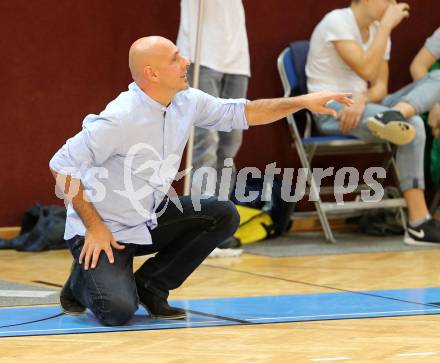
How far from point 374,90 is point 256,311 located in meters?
2.29

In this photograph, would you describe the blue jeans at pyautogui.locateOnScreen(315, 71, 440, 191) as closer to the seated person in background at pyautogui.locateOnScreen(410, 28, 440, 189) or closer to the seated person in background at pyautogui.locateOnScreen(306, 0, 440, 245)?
the seated person in background at pyautogui.locateOnScreen(306, 0, 440, 245)

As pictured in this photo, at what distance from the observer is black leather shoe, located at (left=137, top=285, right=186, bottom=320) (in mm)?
3025

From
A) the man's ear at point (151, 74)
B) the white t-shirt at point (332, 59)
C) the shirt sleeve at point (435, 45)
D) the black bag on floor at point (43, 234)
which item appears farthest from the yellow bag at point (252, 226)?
the man's ear at point (151, 74)

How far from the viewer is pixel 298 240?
5094 mm

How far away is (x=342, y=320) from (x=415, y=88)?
2413 mm

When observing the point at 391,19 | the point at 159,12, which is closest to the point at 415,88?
the point at 391,19

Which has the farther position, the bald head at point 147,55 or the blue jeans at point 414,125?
the blue jeans at point 414,125

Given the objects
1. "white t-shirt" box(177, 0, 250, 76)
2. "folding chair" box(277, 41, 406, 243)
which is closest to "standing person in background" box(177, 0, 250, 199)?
"white t-shirt" box(177, 0, 250, 76)

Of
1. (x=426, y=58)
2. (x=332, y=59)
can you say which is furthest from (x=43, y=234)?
(x=426, y=58)

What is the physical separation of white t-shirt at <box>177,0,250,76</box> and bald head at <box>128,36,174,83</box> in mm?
1618

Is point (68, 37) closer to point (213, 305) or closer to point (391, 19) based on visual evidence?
point (391, 19)

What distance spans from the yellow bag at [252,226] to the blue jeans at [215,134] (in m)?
0.31

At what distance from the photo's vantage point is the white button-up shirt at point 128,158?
2.89 m

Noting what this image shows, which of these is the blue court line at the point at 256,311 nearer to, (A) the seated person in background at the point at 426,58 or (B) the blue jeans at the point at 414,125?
(B) the blue jeans at the point at 414,125
